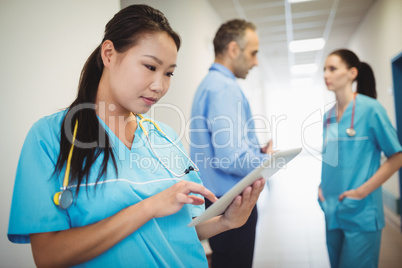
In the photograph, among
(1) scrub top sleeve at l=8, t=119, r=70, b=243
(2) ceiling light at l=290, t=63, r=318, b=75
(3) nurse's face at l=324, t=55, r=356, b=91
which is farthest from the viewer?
(2) ceiling light at l=290, t=63, r=318, b=75

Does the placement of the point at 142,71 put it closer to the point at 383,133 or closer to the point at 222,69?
the point at 222,69

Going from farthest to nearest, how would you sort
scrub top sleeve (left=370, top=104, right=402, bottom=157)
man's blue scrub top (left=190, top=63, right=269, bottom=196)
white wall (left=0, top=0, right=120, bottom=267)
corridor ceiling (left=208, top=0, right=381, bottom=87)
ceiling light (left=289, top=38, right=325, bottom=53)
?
1. ceiling light (left=289, top=38, right=325, bottom=53)
2. corridor ceiling (left=208, top=0, right=381, bottom=87)
3. scrub top sleeve (left=370, top=104, right=402, bottom=157)
4. man's blue scrub top (left=190, top=63, right=269, bottom=196)
5. white wall (left=0, top=0, right=120, bottom=267)

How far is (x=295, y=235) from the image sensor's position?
2812mm

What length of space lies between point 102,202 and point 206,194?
0.65ft

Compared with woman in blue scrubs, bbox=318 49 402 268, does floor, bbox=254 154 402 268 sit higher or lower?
lower

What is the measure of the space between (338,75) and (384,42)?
2361 mm

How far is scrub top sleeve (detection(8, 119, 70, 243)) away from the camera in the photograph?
0.53 metres

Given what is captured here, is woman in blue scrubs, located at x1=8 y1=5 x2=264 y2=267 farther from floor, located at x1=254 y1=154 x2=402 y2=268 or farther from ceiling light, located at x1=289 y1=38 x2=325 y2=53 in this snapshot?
ceiling light, located at x1=289 y1=38 x2=325 y2=53

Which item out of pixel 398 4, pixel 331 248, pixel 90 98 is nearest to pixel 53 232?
pixel 90 98

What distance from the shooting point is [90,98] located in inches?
26.0

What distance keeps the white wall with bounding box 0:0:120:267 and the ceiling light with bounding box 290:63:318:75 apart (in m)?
6.56

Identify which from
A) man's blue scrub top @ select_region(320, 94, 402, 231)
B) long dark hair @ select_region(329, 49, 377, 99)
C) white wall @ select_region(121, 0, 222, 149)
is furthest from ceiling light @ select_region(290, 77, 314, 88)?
man's blue scrub top @ select_region(320, 94, 402, 231)

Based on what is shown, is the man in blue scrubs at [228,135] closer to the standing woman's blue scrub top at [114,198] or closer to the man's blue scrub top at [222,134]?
the man's blue scrub top at [222,134]

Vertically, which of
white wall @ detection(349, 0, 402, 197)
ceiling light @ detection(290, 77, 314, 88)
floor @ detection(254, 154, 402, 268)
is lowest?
floor @ detection(254, 154, 402, 268)
